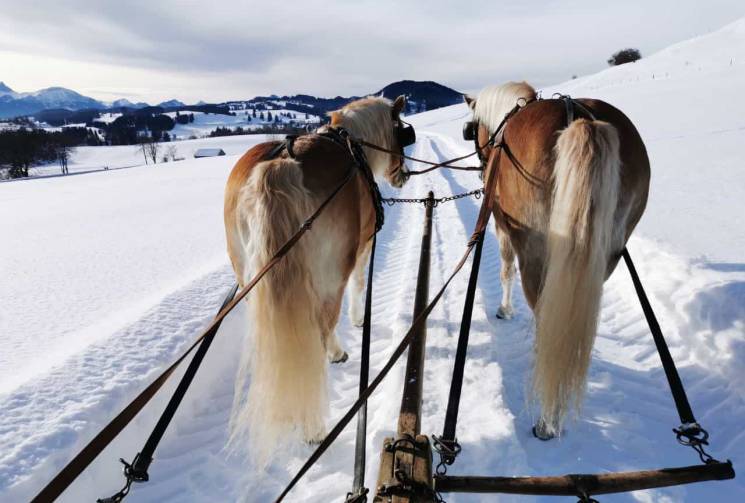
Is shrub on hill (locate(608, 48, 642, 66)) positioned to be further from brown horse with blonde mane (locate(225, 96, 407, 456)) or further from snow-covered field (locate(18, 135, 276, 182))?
brown horse with blonde mane (locate(225, 96, 407, 456))

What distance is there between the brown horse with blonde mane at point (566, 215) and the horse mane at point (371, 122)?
4.32 feet

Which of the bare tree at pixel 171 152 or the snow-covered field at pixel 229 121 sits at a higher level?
Result: the snow-covered field at pixel 229 121

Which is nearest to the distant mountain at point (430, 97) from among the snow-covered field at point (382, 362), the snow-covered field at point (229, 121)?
the snow-covered field at point (229, 121)

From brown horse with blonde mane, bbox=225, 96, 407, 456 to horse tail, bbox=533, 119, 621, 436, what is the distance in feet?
3.77

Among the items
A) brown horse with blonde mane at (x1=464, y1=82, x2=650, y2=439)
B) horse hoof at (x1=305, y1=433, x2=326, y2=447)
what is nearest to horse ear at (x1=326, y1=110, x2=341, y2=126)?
brown horse with blonde mane at (x1=464, y1=82, x2=650, y2=439)

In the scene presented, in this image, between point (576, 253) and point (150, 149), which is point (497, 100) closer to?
point (576, 253)

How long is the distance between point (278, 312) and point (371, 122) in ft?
6.82

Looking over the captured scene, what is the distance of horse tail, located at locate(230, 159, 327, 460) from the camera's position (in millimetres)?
1986

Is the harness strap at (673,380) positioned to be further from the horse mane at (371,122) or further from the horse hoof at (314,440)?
the horse mane at (371,122)

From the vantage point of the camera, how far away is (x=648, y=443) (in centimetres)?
222

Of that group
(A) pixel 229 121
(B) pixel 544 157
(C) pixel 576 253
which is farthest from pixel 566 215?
(A) pixel 229 121

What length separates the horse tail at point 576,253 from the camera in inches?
74.3

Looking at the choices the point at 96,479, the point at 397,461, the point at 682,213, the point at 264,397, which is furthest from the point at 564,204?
the point at 682,213

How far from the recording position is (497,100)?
341 cm
